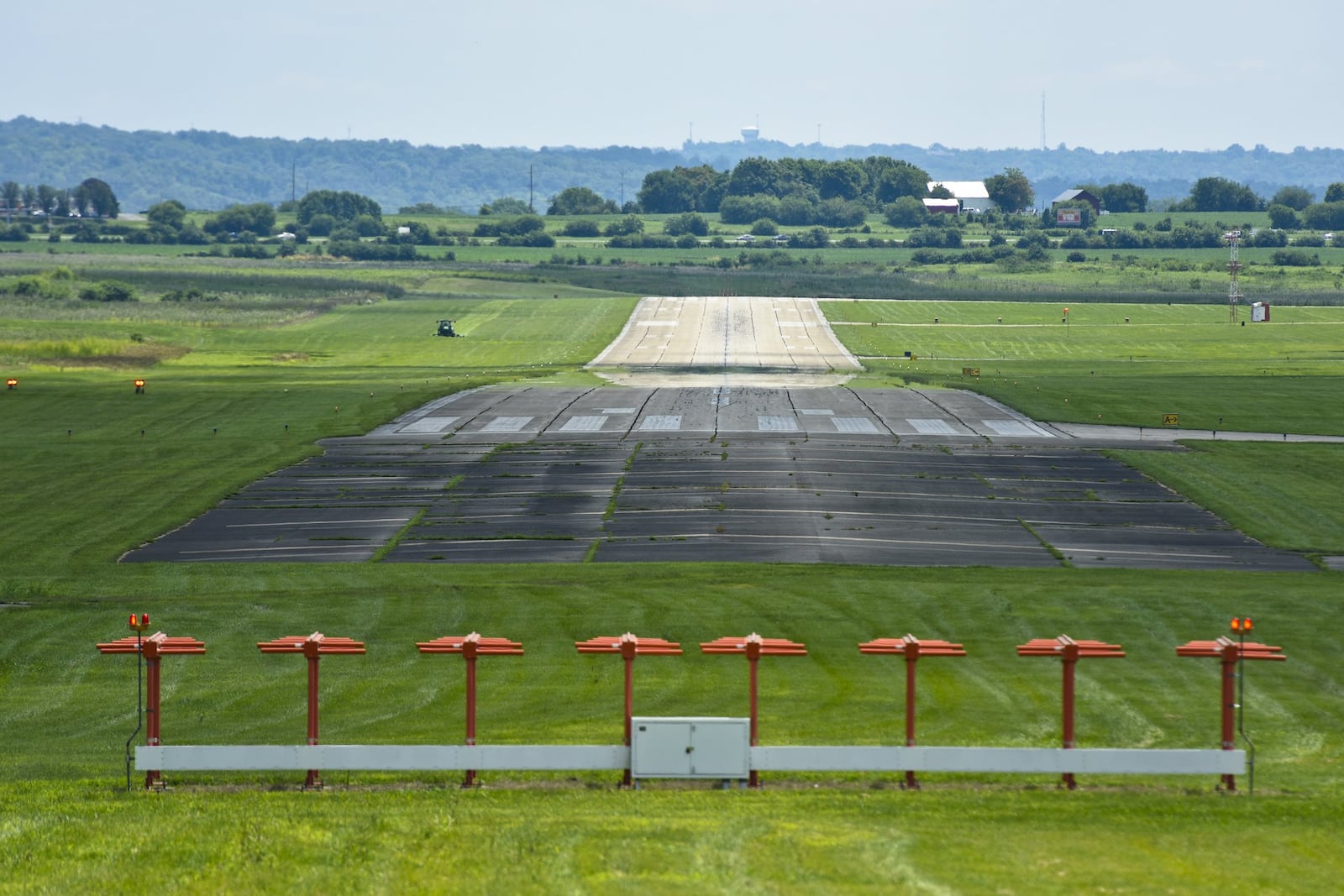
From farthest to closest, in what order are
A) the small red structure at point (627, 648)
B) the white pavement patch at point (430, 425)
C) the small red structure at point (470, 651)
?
the white pavement patch at point (430, 425)
the small red structure at point (470, 651)
the small red structure at point (627, 648)

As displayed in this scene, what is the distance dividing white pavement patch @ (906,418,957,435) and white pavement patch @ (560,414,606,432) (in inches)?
752

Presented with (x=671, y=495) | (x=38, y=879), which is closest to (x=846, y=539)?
(x=671, y=495)

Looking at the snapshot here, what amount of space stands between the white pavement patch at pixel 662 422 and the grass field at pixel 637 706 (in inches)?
864

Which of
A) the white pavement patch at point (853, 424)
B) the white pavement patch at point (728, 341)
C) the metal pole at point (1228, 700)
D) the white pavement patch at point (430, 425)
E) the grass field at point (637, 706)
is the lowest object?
the grass field at point (637, 706)

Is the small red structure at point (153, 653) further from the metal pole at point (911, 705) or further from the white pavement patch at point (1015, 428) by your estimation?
the white pavement patch at point (1015, 428)

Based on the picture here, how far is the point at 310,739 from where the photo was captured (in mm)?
23812

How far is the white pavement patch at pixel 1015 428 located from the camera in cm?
9188

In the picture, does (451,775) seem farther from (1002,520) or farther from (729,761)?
(1002,520)

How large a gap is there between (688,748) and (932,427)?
73.6 m

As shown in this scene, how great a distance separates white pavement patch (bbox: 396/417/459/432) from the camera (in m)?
92.8

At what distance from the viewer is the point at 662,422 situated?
314ft

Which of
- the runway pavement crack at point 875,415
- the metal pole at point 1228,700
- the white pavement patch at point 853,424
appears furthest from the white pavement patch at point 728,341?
the metal pole at point 1228,700

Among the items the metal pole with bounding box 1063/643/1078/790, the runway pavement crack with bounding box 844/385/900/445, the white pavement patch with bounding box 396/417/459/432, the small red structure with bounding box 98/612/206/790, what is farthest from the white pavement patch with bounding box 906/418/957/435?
the small red structure with bounding box 98/612/206/790

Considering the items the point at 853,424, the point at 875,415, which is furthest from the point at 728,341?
the point at 853,424
